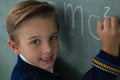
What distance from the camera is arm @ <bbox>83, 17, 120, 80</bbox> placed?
889 mm

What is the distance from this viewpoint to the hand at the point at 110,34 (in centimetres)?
88

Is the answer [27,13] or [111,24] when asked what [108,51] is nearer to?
[111,24]

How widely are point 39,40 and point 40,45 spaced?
0.8 inches

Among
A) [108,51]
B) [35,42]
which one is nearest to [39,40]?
[35,42]

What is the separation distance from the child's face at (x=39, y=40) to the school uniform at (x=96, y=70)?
3 centimetres

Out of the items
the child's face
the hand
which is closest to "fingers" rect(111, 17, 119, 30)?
the hand

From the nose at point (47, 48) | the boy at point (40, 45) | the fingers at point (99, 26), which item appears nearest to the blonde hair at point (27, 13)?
the boy at point (40, 45)

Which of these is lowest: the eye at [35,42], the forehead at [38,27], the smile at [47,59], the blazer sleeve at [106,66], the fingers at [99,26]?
the smile at [47,59]

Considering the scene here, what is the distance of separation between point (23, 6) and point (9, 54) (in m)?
0.67

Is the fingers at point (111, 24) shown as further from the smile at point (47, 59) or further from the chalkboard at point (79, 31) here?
the smile at point (47, 59)

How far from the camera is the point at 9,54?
1.67 m

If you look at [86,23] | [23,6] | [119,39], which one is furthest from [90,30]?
[23,6]

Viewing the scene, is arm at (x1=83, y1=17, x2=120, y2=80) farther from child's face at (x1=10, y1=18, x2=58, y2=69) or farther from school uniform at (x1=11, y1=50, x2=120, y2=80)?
child's face at (x1=10, y1=18, x2=58, y2=69)

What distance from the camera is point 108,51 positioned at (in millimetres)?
921
